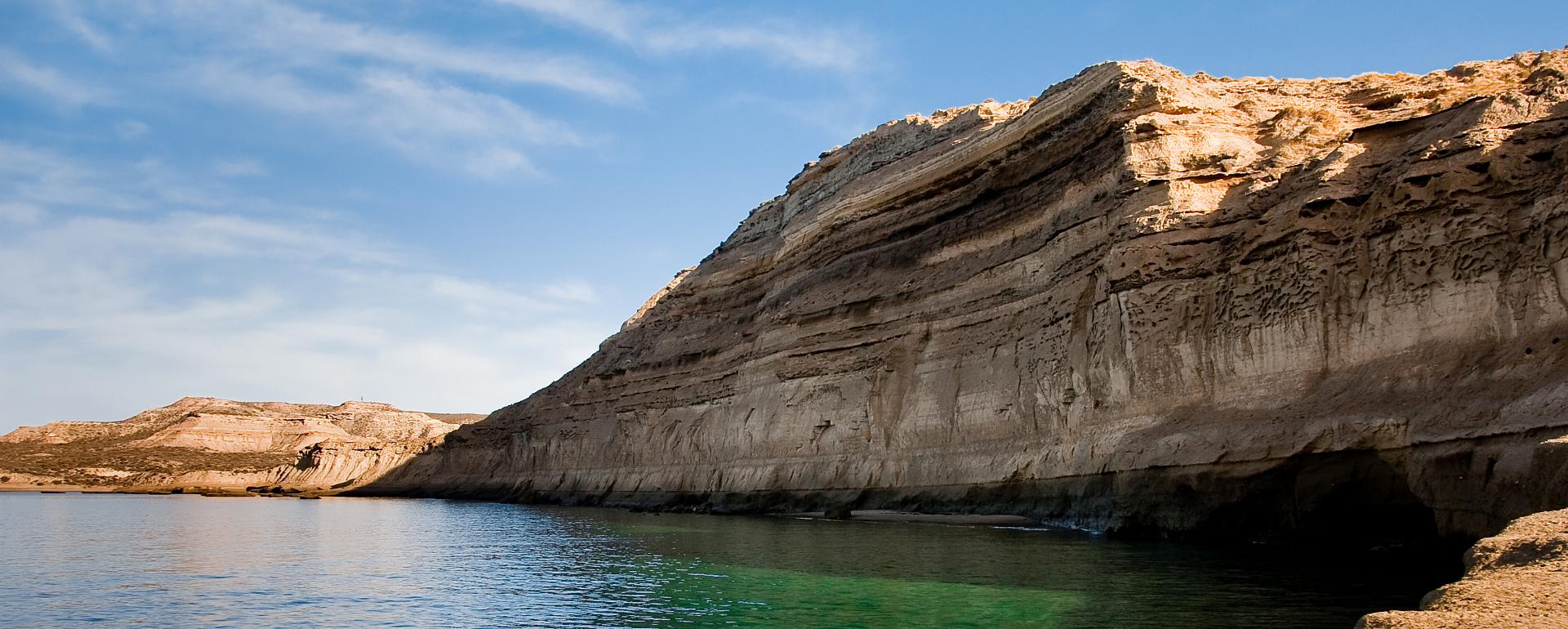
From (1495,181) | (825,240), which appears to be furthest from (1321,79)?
(825,240)

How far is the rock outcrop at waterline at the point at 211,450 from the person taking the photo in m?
84.4

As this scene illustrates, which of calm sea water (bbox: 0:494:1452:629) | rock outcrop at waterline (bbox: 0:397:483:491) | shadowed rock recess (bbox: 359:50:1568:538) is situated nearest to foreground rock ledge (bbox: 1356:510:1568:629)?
calm sea water (bbox: 0:494:1452:629)

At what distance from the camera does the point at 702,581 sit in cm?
1742

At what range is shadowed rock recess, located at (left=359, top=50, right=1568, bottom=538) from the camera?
59.9 feet

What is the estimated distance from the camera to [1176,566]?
17047mm

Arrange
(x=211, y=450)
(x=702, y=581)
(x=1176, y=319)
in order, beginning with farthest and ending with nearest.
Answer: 1. (x=211, y=450)
2. (x=1176, y=319)
3. (x=702, y=581)

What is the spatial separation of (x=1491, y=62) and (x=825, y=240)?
25.5 m

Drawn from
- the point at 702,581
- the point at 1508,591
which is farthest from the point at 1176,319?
the point at 1508,591

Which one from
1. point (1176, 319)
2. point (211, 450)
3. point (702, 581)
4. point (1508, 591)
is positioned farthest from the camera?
point (211, 450)

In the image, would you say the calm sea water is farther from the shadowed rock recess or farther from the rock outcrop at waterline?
the rock outcrop at waterline

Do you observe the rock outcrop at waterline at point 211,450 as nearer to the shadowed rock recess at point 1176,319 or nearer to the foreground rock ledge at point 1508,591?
the shadowed rock recess at point 1176,319

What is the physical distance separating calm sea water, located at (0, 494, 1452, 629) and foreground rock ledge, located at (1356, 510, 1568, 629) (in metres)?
2.79

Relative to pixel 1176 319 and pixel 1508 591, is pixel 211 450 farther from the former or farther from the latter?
pixel 1508 591

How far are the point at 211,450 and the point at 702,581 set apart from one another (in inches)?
4122
